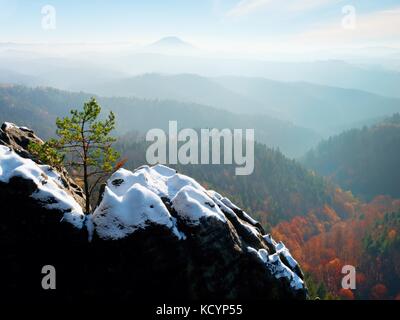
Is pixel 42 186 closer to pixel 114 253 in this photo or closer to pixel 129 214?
pixel 129 214

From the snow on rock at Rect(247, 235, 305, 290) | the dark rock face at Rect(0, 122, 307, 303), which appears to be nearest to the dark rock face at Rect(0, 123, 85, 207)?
the dark rock face at Rect(0, 122, 307, 303)

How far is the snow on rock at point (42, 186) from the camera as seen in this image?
21.7 m

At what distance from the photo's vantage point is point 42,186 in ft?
72.8

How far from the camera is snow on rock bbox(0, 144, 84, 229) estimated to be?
21688 millimetres

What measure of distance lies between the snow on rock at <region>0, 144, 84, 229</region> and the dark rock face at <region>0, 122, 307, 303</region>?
21 cm

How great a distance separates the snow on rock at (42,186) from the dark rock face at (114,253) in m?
0.21

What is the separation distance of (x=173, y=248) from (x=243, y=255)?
5.17 meters

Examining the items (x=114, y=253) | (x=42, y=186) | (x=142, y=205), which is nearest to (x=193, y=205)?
(x=142, y=205)

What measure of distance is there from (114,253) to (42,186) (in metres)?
6.23

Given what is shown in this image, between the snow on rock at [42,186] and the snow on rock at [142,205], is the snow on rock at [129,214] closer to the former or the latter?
the snow on rock at [142,205]
